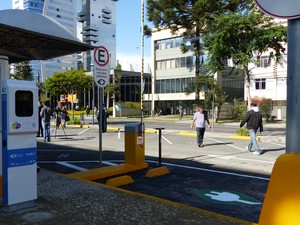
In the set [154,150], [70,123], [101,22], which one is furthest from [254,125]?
[101,22]

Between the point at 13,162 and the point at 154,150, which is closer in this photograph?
the point at 13,162

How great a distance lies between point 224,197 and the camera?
6582 mm

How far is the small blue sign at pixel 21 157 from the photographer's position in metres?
5.09

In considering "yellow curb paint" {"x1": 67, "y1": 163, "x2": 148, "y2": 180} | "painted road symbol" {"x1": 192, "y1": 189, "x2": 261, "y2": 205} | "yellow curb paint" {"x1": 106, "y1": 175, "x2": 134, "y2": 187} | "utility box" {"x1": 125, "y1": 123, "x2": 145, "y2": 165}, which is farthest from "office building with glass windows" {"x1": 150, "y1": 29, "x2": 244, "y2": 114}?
"painted road symbol" {"x1": 192, "y1": 189, "x2": 261, "y2": 205}

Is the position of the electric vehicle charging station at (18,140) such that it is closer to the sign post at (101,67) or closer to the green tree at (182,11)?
the sign post at (101,67)

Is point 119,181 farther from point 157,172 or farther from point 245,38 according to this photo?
point 245,38

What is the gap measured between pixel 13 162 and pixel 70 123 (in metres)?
24.2

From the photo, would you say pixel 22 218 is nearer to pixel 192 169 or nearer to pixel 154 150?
pixel 192 169

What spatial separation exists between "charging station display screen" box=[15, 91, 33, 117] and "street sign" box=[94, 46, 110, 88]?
3.13m

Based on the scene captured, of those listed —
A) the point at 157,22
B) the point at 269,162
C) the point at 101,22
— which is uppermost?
the point at 101,22

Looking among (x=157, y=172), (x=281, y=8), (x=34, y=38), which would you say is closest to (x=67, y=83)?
(x=157, y=172)

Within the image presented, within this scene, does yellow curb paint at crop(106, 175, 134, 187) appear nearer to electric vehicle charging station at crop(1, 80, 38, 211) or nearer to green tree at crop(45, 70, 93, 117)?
electric vehicle charging station at crop(1, 80, 38, 211)

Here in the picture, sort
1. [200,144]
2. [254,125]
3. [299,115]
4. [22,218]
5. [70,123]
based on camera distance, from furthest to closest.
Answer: [70,123]
[200,144]
[254,125]
[22,218]
[299,115]

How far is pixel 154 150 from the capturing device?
13.5m
